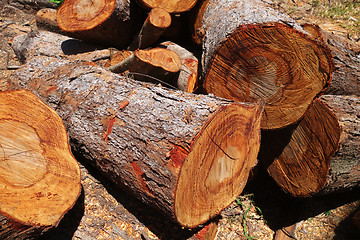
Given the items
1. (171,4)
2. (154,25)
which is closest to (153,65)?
(154,25)

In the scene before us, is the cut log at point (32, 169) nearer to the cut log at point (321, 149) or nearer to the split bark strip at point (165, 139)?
the split bark strip at point (165, 139)

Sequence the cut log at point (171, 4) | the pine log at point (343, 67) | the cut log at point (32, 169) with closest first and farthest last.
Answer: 1. the cut log at point (32, 169)
2. the pine log at point (343, 67)
3. the cut log at point (171, 4)

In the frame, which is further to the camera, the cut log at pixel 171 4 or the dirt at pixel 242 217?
the cut log at pixel 171 4

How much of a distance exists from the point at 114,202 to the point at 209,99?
118cm

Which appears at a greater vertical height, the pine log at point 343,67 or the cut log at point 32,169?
the pine log at point 343,67

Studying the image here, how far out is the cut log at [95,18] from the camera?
10.5 feet

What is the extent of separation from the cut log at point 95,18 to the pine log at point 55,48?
0.16m

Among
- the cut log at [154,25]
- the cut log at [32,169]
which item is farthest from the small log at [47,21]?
the cut log at [32,169]

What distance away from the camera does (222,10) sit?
Answer: 9.21 feet

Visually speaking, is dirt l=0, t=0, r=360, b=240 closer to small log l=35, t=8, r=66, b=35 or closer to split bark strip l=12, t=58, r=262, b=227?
split bark strip l=12, t=58, r=262, b=227

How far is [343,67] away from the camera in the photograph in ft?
8.93

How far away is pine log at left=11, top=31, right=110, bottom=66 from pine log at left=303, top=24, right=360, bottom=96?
7.73 feet

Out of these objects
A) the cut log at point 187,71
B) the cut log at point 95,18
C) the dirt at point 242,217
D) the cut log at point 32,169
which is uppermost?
the cut log at point 95,18

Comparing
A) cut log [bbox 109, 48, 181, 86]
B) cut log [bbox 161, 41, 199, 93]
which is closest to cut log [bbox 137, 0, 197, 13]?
cut log [bbox 161, 41, 199, 93]
